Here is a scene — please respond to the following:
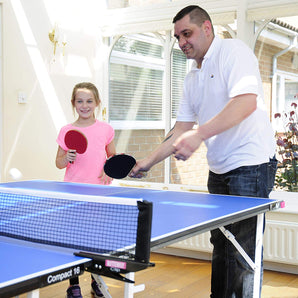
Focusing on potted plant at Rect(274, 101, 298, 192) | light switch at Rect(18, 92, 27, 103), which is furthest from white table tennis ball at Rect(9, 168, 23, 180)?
potted plant at Rect(274, 101, 298, 192)

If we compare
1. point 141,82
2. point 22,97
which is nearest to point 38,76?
point 22,97

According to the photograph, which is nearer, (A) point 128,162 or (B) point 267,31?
(A) point 128,162

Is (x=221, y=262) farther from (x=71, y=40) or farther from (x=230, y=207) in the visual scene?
(x=71, y=40)

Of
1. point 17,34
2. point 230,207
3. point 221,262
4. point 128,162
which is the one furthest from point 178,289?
point 17,34

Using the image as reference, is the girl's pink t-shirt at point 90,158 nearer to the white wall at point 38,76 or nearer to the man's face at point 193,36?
the white wall at point 38,76

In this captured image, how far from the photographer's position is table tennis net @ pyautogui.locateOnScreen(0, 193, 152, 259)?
1494 millimetres

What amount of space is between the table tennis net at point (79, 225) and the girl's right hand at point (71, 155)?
38.9 inches

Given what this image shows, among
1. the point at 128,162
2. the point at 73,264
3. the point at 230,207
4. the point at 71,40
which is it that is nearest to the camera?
the point at 73,264

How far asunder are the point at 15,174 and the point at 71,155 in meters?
1.18

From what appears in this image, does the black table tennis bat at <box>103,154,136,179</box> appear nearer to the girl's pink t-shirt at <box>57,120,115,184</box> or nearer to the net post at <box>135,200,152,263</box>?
the girl's pink t-shirt at <box>57,120,115,184</box>

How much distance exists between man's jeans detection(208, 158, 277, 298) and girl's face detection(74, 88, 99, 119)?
3.73 ft

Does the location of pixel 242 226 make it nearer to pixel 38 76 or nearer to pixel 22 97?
pixel 22 97

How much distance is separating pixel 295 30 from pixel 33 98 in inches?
88.5

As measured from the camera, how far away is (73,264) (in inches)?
53.2
